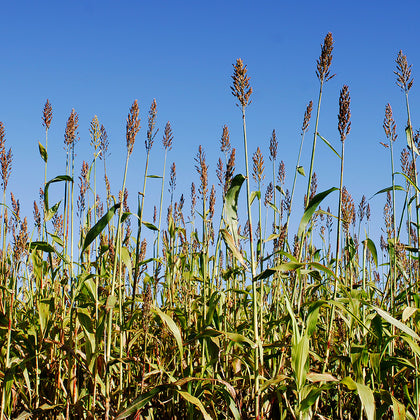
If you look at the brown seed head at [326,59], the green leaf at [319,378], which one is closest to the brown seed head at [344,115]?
the brown seed head at [326,59]

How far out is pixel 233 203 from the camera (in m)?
1.87

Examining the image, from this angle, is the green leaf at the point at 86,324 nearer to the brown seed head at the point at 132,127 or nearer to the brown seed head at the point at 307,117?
the brown seed head at the point at 132,127

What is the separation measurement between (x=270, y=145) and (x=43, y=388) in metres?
2.24

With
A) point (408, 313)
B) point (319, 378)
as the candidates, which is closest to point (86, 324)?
point (319, 378)

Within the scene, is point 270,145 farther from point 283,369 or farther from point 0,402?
point 0,402

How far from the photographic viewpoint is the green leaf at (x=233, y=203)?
1.82 m

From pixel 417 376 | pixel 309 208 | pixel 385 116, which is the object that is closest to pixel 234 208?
pixel 309 208

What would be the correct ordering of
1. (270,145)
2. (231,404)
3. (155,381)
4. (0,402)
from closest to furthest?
→ (231,404) → (0,402) → (155,381) → (270,145)

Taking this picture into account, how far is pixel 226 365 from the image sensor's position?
7.54 ft

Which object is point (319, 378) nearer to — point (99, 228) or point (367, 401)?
point (367, 401)

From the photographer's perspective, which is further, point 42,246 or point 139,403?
point 42,246

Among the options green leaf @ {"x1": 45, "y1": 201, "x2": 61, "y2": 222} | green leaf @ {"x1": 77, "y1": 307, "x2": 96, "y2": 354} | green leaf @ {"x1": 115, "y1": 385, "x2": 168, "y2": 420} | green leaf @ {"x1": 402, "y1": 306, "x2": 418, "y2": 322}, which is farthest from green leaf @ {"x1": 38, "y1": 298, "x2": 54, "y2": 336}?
green leaf @ {"x1": 402, "y1": 306, "x2": 418, "y2": 322}

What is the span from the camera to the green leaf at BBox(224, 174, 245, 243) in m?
1.82

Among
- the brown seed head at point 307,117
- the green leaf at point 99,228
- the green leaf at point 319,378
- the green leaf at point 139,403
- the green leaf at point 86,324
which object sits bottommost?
the green leaf at point 139,403
